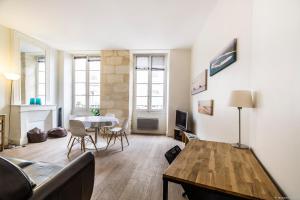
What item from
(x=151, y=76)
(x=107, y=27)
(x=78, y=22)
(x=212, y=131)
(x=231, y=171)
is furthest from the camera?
(x=151, y=76)

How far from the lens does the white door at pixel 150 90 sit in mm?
6030

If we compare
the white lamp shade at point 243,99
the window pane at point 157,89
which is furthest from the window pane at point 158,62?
the white lamp shade at point 243,99

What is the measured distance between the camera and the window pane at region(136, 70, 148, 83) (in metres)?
6.09

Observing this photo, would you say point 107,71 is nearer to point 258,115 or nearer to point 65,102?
point 65,102

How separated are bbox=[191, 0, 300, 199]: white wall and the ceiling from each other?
1.30 m

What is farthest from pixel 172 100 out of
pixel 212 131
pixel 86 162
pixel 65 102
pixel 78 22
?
pixel 86 162

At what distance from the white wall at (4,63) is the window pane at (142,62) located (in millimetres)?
3641

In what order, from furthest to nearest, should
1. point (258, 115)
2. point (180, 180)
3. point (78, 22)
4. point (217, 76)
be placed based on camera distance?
point (78, 22) → point (217, 76) → point (258, 115) → point (180, 180)

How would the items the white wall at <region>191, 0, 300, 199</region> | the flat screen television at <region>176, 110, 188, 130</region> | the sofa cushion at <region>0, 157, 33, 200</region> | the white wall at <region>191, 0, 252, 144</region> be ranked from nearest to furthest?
the sofa cushion at <region>0, 157, 33, 200</region>, the white wall at <region>191, 0, 300, 199</region>, the white wall at <region>191, 0, 252, 144</region>, the flat screen television at <region>176, 110, 188, 130</region>

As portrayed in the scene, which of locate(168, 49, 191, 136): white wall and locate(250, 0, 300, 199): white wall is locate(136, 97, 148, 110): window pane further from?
locate(250, 0, 300, 199): white wall

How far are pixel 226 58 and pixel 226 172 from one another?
149cm

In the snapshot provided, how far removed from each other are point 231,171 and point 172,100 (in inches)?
175

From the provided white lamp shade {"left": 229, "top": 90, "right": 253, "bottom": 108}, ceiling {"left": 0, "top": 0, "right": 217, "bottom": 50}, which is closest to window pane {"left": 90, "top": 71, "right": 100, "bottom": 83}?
ceiling {"left": 0, "top": 0, "right": 217, "bottom": 50}

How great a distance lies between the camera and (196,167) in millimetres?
→ 1192
